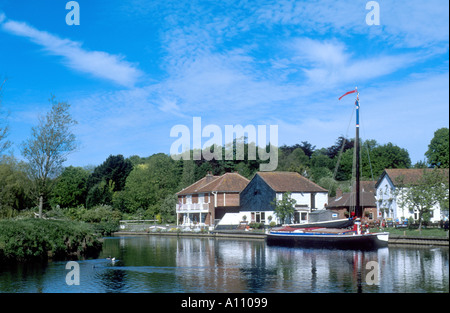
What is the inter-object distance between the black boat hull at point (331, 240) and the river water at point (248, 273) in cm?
124

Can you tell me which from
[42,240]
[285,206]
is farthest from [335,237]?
[42,240]

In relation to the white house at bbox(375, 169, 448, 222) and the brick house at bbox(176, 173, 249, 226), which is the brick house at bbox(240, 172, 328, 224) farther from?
the white house at bbox(375, 169, 448, 222)

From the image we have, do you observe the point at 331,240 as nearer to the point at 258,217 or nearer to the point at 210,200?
the point at 258,217

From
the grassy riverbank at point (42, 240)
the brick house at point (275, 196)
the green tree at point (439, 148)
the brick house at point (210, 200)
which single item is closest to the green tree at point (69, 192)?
the brick house at point (210, 200)

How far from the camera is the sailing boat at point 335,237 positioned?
33.0 meters

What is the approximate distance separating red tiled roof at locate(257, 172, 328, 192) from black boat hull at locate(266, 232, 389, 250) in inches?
633

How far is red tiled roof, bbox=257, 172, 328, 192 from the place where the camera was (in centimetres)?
5625

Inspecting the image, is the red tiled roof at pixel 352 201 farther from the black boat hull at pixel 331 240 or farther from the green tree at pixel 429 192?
the black boat hull at pixel 331 240

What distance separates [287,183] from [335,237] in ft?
74.5

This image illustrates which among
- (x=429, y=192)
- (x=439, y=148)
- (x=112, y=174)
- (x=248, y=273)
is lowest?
(x=248, y=273)

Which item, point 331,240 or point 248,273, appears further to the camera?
point 331,240

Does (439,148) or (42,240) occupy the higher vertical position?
(439,148)

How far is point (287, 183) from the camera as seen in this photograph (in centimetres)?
5750
